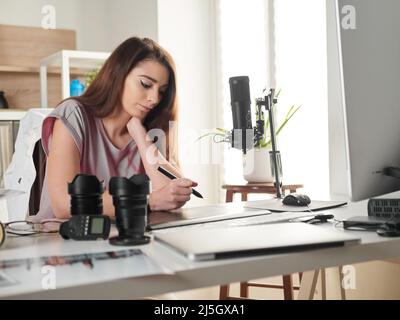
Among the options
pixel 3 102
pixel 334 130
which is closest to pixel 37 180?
pixel 334 130

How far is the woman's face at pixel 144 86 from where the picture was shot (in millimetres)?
1688

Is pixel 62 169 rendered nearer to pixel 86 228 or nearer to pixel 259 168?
pixel 86 228

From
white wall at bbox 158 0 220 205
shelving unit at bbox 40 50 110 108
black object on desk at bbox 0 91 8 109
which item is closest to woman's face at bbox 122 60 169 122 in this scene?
shelving unit at bbox 40 50 110 108

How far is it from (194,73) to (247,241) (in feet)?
10.7

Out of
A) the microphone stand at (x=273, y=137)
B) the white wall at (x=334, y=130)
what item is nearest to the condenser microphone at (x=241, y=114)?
the microphone stand at (x=273, y=137)

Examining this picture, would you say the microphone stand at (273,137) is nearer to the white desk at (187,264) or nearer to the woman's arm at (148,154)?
the woman's arm at (148,154)

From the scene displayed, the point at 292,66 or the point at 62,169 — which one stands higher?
the point at 292,66

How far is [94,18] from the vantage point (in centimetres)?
437

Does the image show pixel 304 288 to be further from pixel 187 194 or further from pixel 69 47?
pixel 69 47

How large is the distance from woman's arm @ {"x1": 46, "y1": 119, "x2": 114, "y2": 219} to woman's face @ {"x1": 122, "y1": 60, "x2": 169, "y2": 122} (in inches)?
9.9

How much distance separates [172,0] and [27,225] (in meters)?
2.96

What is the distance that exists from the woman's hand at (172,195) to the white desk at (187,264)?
0.40m

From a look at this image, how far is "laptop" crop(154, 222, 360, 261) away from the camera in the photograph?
0.79m
